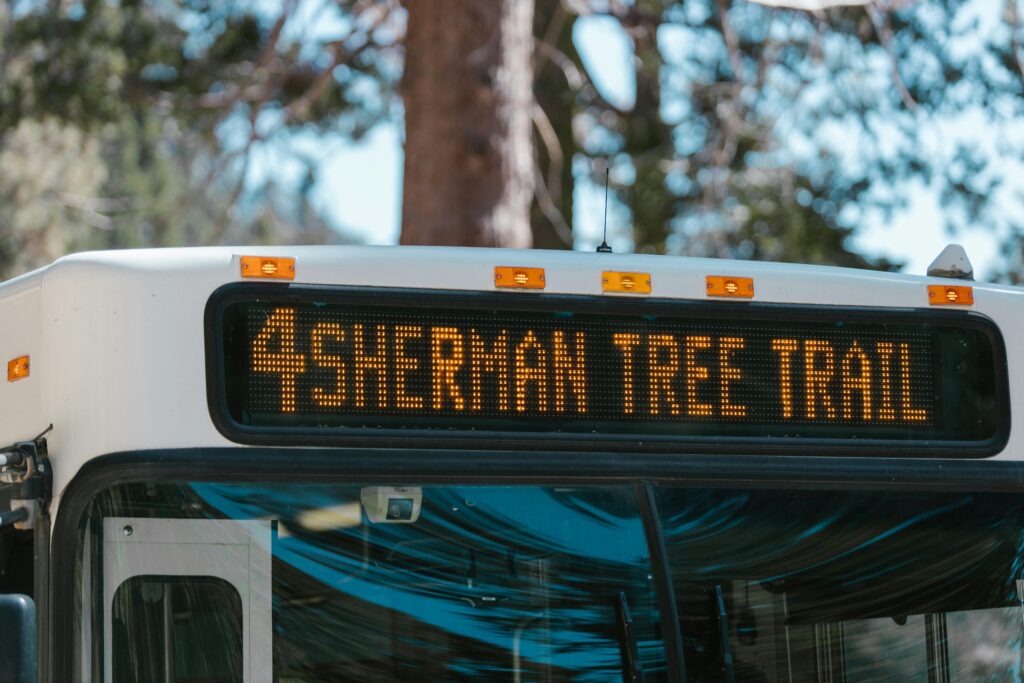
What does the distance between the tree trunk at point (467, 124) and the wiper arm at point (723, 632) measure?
585cm

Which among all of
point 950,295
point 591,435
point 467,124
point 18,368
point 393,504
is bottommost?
point 393,504

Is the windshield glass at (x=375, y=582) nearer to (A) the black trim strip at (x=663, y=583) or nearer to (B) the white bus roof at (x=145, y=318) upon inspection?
(A) the black trim strip at (x=663, y=583)

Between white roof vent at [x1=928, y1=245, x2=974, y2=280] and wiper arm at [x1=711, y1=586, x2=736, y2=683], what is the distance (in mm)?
1091

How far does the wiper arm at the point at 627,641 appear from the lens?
10.6ft

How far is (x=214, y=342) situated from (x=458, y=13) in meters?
6.84

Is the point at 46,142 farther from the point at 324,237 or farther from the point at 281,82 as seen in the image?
the point at 281,82

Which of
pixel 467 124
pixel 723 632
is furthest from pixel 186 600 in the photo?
pixel 467 124

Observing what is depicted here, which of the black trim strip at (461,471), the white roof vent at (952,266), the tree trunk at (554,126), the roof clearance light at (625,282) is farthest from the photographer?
the tree trunk at (554,126)

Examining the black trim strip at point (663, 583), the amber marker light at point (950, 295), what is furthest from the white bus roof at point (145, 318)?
the amber marker light at point (950, 295)

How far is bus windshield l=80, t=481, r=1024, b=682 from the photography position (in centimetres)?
310

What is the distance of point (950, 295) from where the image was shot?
3707 mm

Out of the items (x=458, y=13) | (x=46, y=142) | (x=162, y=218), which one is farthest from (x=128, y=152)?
(x=458, y=13)

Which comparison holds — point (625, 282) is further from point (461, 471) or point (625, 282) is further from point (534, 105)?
point (534, 105)

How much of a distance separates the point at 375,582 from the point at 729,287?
1.07m
